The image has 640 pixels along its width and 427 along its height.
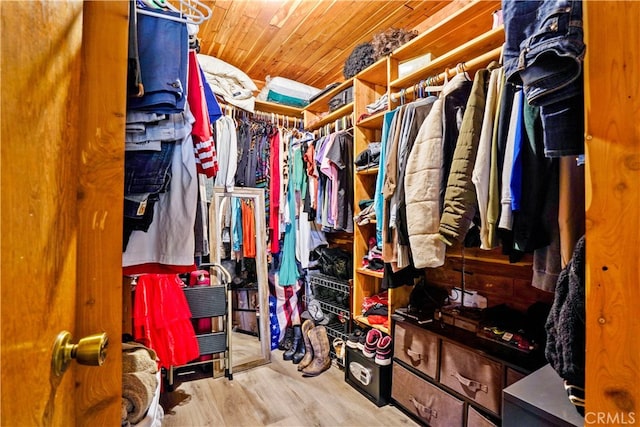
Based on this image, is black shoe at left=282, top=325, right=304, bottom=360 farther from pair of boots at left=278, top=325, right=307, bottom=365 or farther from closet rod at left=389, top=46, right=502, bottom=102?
closet rod at left=389, top=46, right=502, bottom=102

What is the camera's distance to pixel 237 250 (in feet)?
8.43

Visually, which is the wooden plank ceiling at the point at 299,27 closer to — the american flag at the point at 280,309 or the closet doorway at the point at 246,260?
the closet doorway at the point at 246,260

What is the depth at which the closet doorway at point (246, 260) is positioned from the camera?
7.84ft

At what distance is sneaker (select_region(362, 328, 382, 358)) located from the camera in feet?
6.42

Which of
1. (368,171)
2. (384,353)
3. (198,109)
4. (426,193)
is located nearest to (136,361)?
(198,109)

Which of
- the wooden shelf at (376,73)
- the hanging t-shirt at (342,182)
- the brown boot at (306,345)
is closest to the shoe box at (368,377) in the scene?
the brown boot at (306,345)

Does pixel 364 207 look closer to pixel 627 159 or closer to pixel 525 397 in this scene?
pixel 525 397

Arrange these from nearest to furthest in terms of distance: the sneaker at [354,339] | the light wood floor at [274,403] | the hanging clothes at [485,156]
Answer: the hanging clothes at [485,156] < the light wood floor at [274,403] < the sneaker at [354,339]

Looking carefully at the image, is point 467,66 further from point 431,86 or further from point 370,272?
point 370,272

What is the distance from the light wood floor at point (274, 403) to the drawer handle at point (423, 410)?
10 centimetres

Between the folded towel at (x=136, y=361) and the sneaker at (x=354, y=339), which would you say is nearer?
the folded towel at (x=136, y=361)

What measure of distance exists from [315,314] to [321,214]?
0.87 m

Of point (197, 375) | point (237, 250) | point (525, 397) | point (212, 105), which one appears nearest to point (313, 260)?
point (237, 250)

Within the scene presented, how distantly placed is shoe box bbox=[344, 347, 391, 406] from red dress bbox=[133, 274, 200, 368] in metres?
1.03
